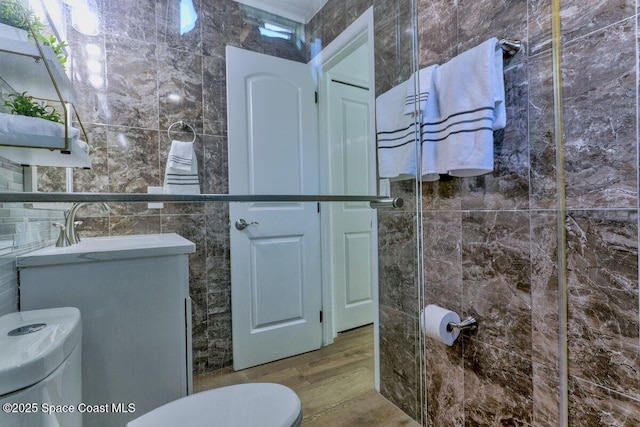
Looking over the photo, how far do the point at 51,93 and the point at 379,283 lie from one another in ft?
4.79

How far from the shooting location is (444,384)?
121 centimetres

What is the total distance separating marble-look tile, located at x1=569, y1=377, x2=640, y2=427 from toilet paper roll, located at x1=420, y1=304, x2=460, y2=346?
0.35 m

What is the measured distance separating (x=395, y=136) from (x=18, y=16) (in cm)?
126

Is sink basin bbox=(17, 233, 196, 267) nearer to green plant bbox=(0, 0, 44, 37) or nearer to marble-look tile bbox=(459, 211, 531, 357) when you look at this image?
green plant bbox=(0, 0, 44, 37)

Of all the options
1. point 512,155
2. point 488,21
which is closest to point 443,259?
point 512,155

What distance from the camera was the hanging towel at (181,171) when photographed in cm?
117

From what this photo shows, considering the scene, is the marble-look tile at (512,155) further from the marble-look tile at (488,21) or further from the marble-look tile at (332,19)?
the marble-look tile at (332,19)

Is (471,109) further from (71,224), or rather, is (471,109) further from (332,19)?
(71,224)

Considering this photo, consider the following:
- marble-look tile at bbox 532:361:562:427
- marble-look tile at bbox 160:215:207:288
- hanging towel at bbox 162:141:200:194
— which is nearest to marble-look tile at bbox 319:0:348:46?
hanging towel at bbox 162:141:200:194

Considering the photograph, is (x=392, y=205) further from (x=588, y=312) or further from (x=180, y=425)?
(x=180, y=425)

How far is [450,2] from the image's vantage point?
1.15 m

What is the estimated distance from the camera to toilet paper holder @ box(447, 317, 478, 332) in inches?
43.0

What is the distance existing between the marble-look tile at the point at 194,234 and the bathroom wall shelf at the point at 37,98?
13.8 inches

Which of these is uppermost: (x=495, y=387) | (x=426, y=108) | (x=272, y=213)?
(x=426, y=108)
